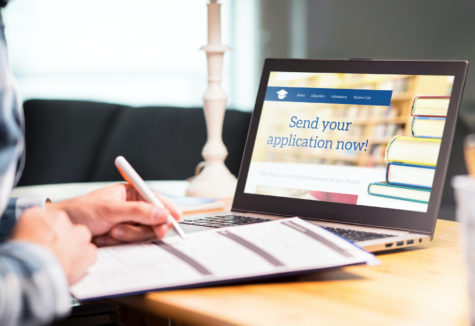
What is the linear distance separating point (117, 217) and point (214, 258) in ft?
0.54

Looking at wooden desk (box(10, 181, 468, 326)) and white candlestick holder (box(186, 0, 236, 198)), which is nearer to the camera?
wooden desk (box(10, 181, 468, 326))

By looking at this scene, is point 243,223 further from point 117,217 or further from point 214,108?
point 214,108

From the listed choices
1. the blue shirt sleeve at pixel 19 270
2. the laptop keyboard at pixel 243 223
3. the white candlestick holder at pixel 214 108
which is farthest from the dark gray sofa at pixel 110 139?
the blue shirt sleeve at pixel 19 270

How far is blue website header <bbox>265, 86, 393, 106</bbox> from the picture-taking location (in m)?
0.96

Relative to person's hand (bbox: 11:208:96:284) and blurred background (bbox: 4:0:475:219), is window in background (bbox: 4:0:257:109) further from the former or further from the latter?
person's hand (bbox: 11:208:96:284)

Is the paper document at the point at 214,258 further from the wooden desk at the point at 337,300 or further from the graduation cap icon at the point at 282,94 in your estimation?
the graduation cap icon at the point at 282,94

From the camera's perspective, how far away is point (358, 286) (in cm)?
63

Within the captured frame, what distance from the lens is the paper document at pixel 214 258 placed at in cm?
61

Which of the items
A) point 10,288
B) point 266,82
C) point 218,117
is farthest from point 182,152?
point 10,288

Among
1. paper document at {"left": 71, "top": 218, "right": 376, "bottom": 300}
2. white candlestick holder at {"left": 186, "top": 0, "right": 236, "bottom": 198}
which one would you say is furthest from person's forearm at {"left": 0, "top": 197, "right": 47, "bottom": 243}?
white candlestick holder at {"left": 186, "top": 0, "right": 236, "bottom": 198}

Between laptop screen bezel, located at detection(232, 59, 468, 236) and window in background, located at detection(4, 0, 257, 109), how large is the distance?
125 inches

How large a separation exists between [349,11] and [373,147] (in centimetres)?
360

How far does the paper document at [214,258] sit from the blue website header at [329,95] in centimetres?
31

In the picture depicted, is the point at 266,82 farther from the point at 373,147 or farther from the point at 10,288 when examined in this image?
the point at 10,288
